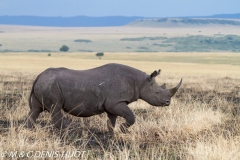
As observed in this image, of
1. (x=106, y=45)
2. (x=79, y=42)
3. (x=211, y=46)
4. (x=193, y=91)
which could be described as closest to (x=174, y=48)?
(x=211, y=46)

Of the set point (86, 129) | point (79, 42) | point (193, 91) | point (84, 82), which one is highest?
point (84, 82)

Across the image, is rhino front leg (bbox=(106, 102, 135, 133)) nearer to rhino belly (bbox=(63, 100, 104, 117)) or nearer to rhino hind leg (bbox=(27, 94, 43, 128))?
rhino belly (bbox=(63, 100, 104, 117))

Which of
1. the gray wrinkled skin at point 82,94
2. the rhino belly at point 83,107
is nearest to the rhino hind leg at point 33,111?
the gray wrinkled skin at point 82,94

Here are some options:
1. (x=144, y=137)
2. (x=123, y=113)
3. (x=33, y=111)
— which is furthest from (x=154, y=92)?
(x=33, y=111)

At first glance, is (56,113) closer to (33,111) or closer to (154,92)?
(33,111)

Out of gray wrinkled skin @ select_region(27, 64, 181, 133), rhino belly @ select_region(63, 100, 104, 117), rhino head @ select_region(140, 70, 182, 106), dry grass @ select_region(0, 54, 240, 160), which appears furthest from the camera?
rhino head @ select_region(140, 70, 182, 106)

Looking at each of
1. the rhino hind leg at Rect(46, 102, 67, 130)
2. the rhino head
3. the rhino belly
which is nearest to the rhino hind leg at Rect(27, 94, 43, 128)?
the rhino hind leg at Rect(46, 102, 67, 130)

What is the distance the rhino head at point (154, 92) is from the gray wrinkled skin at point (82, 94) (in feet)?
1.24

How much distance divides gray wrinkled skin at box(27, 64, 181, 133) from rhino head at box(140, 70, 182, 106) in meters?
0.38

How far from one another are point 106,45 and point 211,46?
24665 millimetres

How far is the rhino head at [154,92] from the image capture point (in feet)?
34.8

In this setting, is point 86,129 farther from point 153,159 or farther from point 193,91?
point 193,91

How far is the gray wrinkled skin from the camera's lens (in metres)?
9.84

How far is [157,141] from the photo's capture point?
9312mm
